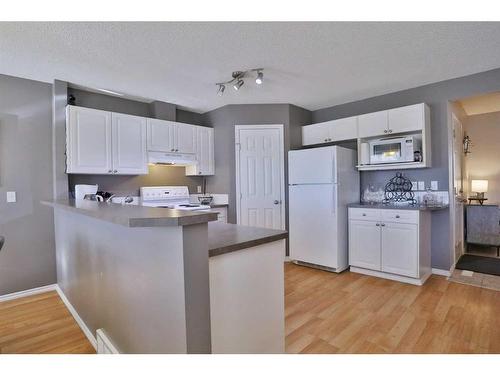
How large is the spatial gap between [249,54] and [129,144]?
1922 millimetres

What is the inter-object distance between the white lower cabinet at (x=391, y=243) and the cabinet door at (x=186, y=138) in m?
2.43

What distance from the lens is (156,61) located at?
254cm

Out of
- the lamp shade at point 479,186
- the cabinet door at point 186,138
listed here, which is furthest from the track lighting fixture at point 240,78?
the lamp shade at point 479,186

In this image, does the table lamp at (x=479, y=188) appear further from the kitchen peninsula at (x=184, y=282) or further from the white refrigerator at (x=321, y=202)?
the kitchen peninsula at (x=184, y=282)

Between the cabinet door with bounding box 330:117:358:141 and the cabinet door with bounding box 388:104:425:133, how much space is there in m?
0.45

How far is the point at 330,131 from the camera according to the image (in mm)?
3875

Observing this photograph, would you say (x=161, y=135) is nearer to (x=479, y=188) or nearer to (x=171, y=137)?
(x=171, y=137)

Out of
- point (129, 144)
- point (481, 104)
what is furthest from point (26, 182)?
point (481, 104)

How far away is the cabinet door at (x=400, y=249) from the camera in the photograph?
2.92 meters

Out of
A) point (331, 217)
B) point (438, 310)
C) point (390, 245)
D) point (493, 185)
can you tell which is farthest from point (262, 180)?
point (493, 185)

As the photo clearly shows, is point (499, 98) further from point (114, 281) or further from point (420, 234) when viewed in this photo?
point (114, 281)

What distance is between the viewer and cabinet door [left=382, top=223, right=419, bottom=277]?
9.57ft

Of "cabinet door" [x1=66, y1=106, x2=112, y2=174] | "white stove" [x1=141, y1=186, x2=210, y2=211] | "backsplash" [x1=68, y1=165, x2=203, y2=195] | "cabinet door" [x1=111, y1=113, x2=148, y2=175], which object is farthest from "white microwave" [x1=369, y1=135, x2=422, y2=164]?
"cabinet door" [x1=66, y1=106, x2=112, y2=174]
